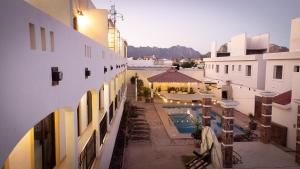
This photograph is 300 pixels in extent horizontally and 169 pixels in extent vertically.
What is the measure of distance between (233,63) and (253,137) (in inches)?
508

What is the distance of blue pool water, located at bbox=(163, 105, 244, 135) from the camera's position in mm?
17906

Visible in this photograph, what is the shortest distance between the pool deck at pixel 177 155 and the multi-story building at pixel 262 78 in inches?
89.1

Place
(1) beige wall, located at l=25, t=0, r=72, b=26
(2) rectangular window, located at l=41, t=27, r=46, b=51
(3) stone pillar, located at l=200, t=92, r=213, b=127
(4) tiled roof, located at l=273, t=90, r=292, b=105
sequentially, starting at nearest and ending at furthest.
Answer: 1. (2) rectangular window, located at l=41, t=27, r=46, b=51
2. (1) beige wall, located at l=25, t=0, r=72, b=26
3. (3) stone pillar, located at l=200, t=92, r=213, b=127
4. (4) tiled roof, located at l=273, t=90, r=292, b=105

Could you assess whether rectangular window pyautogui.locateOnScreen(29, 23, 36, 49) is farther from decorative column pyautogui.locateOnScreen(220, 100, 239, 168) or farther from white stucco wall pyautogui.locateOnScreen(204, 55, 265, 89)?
white stucco wall pyautogui.locateOnScreen(204, 55, 265, 89)

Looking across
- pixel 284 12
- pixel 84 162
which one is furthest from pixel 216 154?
pixel 284 12

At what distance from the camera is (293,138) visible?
12992 mm

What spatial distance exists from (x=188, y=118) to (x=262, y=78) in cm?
767

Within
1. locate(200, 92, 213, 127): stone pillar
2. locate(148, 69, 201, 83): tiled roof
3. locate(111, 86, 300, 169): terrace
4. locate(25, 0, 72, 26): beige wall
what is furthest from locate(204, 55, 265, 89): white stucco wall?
locate(25, 0, 72, 26): beige wall

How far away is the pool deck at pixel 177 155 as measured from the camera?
10.7m

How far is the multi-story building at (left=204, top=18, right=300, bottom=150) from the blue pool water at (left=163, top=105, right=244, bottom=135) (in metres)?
2.85

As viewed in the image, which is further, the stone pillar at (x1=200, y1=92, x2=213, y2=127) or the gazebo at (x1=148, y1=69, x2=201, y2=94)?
the gazebo at (x1=148, y1=69, x2=201, y2=94)

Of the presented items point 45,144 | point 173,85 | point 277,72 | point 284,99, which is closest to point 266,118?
point 284,99

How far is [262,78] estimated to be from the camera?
21.8 m

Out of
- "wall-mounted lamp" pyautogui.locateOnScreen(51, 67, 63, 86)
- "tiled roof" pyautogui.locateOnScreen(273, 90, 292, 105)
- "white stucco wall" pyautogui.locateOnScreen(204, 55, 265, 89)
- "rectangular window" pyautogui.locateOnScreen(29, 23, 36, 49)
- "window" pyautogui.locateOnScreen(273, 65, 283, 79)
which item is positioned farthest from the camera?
"white stucco wall" pyautogui.locateOnScreen(204, 55, 265, 89)
